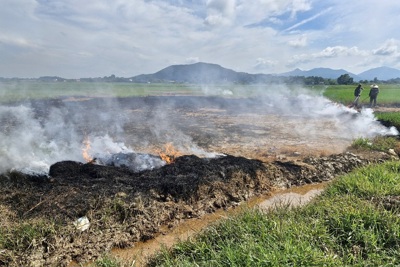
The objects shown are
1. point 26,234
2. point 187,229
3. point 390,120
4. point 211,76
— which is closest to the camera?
point 26,234

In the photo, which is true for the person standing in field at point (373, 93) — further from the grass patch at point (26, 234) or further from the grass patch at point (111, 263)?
the grass patch at point (26, 234)

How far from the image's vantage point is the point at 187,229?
19.8 ft

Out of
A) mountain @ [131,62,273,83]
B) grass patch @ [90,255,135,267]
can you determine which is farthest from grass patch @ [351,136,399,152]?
mountain @ [131,62,273,83]

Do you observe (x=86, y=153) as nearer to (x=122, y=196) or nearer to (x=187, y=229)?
(x=122, y=196)

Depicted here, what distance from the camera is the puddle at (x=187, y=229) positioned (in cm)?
510

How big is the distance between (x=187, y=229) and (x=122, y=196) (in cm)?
172

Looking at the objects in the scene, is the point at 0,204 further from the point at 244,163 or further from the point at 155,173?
the point at 244,163

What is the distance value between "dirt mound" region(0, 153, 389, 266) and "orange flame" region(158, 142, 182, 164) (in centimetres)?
77

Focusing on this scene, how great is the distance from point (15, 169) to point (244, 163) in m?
6.79

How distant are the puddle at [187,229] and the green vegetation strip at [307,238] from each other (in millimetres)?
415

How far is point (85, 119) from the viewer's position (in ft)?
63.1

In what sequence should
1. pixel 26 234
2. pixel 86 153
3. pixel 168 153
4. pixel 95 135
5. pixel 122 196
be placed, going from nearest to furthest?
pixel 26 234, pixel 122 196, pixel 86 153, pixel 168 153, pixel 95 135

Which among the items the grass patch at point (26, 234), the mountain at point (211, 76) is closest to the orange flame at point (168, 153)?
the grass patch at point (26, 234)

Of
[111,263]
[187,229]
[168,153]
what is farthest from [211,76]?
[111,263]
